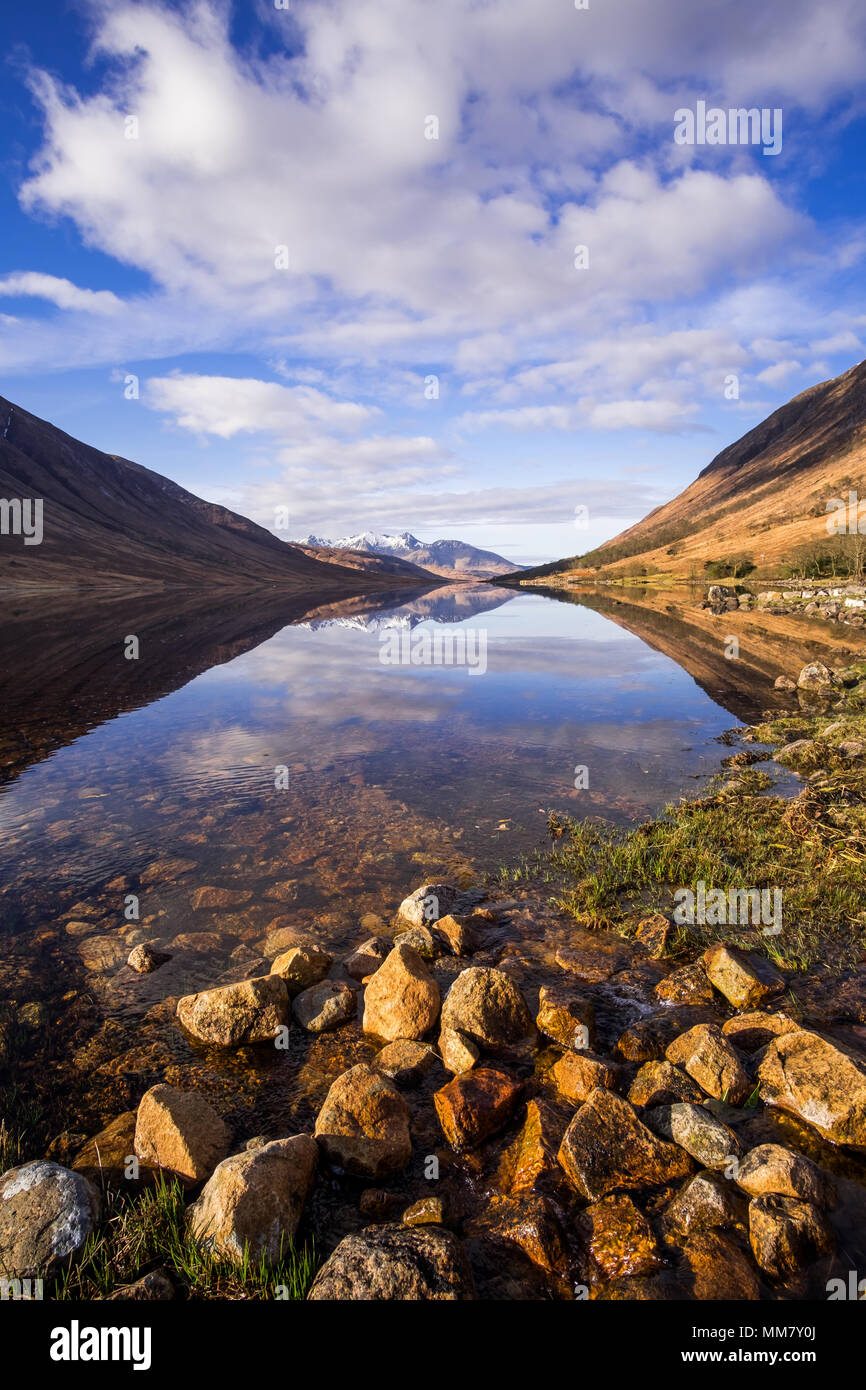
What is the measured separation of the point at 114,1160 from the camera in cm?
672

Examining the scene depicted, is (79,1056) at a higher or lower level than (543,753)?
lower

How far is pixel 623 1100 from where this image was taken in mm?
6758

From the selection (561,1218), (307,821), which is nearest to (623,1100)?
(561,1218)

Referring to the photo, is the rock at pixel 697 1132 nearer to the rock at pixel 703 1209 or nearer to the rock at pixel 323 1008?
the rock at pixel 703 1209

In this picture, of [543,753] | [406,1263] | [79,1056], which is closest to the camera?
[406,1263]

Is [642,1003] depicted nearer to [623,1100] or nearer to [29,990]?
[623,1100]

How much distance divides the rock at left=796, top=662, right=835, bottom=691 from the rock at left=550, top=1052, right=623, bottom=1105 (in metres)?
28.9

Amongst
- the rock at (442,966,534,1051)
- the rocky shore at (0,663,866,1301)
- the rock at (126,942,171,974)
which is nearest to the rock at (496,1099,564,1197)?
the rocky shore at (0,663,866,1301)

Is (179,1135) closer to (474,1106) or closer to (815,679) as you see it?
(474,1106)

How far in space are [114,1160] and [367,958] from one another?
435 centimetres

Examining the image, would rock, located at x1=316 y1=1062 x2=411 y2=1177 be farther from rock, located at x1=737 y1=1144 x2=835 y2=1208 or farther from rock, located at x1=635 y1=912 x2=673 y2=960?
rock, located at x1=635 y1=912 x2=673 y2=960

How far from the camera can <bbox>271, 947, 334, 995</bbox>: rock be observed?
31.6 ft

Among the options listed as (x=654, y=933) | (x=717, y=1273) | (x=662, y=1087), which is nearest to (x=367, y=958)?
(x=662, y=1087)
